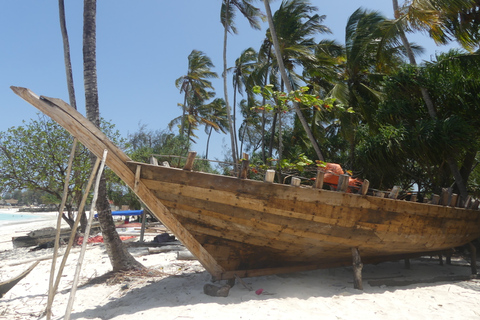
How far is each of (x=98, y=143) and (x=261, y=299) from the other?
8.99 feet

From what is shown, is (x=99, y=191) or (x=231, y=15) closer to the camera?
(x=99, y=191)

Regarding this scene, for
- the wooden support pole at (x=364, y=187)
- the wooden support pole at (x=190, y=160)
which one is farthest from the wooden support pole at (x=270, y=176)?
the wooden support pole at (x=364, y=187)

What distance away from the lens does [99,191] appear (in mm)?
6023

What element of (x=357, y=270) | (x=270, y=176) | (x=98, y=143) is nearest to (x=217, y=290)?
(x=270, y=176)

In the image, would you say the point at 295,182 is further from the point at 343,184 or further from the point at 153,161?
the point at 153,161

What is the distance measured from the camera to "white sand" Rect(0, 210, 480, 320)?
11.8 feet

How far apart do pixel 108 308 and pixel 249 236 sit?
197cm

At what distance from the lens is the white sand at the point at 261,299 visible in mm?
3604

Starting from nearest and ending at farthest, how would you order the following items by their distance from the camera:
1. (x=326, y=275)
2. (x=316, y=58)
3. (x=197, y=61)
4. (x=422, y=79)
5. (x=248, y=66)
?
1. (x=326, y=275)
2. (x=422, y=79)
3. (x=316, y=58)
4. (x=248, y=66)
5. (x=197, y=61)

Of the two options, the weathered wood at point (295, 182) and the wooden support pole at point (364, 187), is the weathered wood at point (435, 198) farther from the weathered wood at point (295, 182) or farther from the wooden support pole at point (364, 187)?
the weathered wood at point (295, 182)

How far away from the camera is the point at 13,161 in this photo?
1083cm

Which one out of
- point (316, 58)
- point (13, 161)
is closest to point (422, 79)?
point (316, 58)

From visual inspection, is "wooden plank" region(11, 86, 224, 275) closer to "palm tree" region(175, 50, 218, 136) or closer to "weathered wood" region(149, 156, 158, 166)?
"weathered wood" region(149, 156, 158, 166)

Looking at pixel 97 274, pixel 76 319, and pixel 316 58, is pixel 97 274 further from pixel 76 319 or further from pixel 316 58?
pixel 316 58
